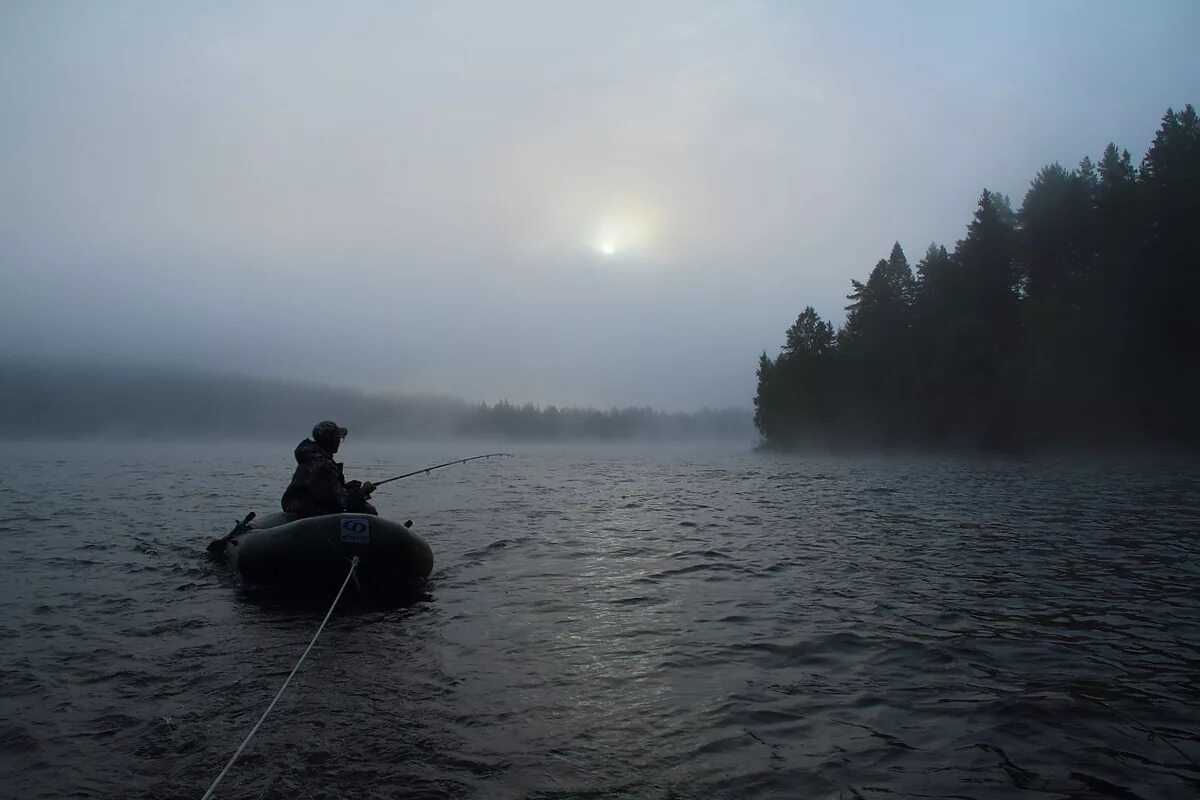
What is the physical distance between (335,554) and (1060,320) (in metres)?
58.4

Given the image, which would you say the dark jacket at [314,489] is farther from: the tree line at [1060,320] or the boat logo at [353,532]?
the tree line at [1060,320]

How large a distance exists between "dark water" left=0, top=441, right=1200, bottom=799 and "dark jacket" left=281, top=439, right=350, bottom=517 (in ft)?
Result: 6.06

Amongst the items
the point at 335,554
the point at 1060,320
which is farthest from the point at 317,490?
the point at 1060,320

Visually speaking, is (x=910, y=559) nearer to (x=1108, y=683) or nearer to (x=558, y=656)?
(x=1108, y=683)

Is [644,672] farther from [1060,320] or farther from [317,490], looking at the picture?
[1060,320]

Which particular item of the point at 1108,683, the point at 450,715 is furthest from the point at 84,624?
the point at 1108,683

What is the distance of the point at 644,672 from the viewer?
23.0ft

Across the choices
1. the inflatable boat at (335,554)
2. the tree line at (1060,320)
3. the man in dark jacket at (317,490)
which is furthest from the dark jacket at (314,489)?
the tree line at (1060,320)

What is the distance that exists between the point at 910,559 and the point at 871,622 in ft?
15.1

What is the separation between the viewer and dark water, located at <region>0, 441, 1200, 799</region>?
Result: 193 inches

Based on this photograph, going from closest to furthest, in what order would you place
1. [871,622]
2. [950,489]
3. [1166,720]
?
1. [1166,720]
2. [871,622]
3. [950,489]

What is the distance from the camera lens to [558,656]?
24.8ft

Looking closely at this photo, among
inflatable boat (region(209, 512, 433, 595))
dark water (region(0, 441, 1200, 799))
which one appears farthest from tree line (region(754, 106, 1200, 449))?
inflatable boat (region(209, 512, 433, 595))

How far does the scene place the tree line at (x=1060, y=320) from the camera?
48.5 meters
